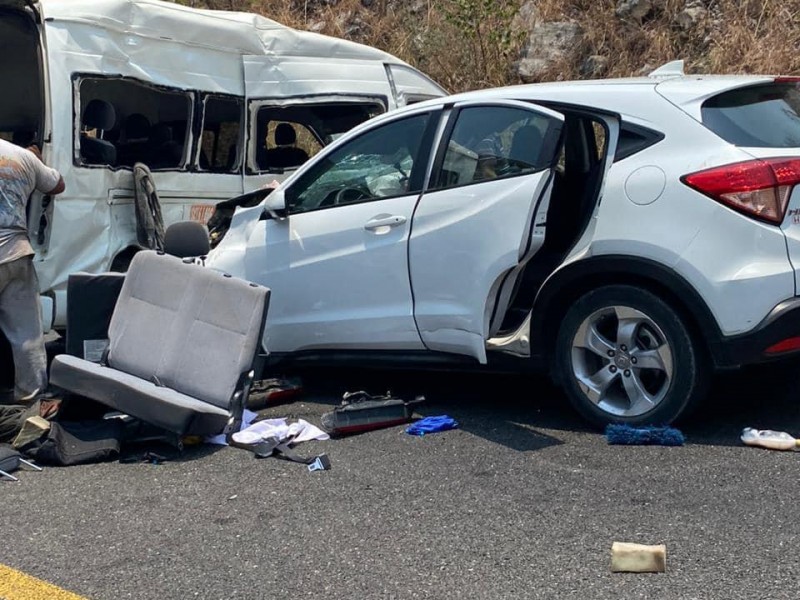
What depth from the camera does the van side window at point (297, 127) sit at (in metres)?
9.07

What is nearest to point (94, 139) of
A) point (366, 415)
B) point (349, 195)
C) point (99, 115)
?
point (99, 115)

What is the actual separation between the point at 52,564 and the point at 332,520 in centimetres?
115

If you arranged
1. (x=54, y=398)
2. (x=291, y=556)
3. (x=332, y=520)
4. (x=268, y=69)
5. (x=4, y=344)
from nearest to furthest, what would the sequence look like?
1. (x=291, y=556)
2. (x=332, y=520)
3. (x=54, y=398)
4. (x=4, y=344)
5. (x=268, y=69)

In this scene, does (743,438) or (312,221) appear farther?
(312,221)

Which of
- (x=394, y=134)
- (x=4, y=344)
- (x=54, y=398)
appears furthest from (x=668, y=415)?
(x=4, y=344)

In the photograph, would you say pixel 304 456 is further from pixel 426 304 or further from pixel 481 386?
pixel 481 386

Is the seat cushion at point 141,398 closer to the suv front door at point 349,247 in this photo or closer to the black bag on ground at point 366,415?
the black bag on ground at point 366,415

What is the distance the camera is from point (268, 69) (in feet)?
29.5

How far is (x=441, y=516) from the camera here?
4504 millimetres

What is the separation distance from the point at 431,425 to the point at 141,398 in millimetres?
1558

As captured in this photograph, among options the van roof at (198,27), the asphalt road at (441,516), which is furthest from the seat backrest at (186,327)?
the van roof at (198,27)

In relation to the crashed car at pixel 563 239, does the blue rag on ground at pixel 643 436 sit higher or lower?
lower

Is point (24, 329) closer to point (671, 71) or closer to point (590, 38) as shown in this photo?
point (671, 71)

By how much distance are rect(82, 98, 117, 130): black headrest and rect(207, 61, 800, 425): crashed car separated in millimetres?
1918
